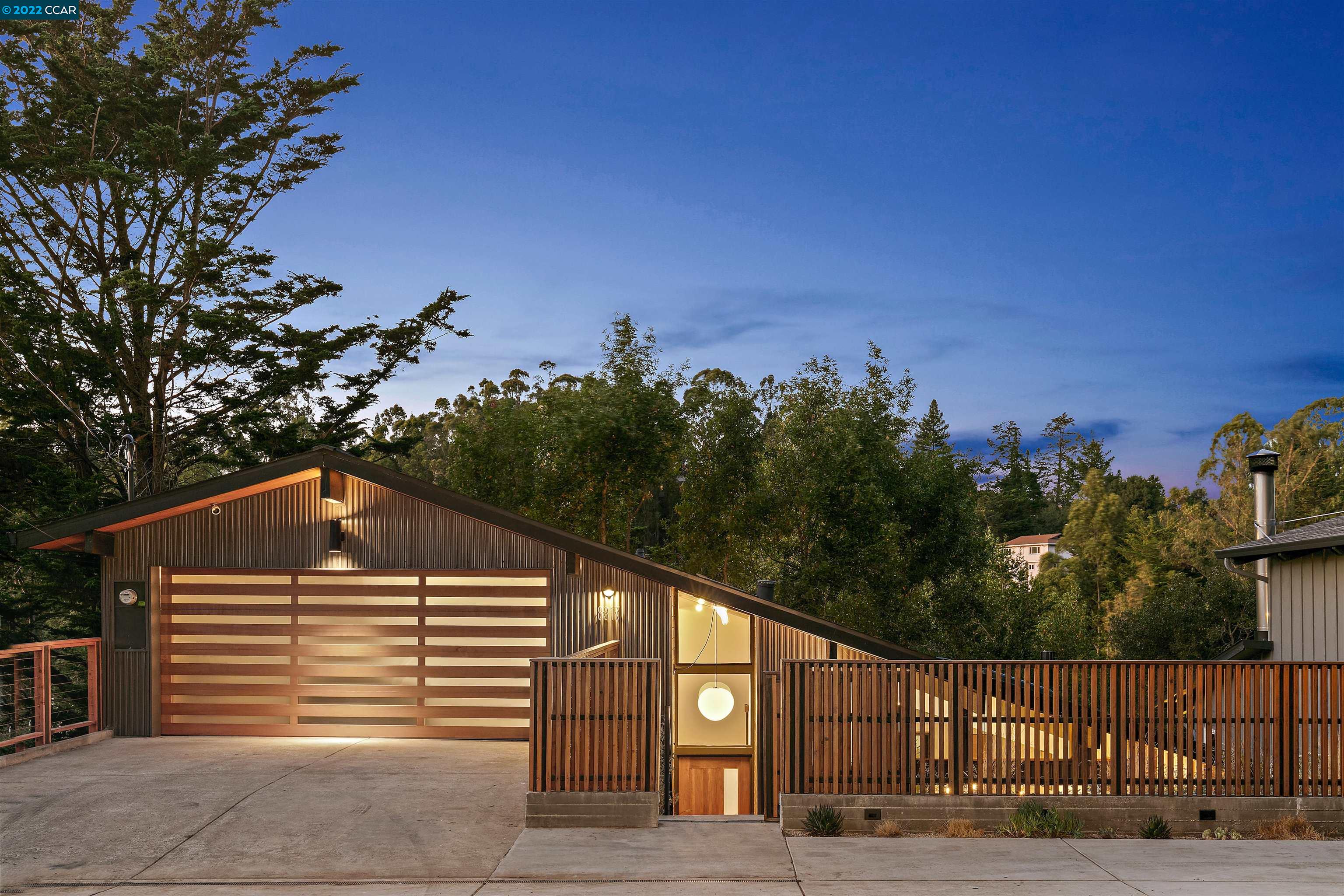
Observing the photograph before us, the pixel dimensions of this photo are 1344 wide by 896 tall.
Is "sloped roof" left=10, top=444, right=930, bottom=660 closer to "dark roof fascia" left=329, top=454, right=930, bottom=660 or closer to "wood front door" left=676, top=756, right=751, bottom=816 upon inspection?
"dark roof fascia" left=329, top=454, right=930, bottom=660

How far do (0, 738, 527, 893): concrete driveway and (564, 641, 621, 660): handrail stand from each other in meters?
1.30

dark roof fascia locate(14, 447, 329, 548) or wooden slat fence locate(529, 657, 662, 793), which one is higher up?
dark roof fascia locate(14, 447, 329, 548)

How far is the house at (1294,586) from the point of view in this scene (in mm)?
10664

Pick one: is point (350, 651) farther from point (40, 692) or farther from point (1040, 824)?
point (1040, 824)

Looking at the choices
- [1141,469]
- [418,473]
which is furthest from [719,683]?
[1141,469]

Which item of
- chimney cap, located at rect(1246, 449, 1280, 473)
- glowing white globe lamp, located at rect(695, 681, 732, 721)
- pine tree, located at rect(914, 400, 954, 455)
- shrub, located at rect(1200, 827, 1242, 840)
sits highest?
pine tree, located at rect(914, 400, 954, 455)

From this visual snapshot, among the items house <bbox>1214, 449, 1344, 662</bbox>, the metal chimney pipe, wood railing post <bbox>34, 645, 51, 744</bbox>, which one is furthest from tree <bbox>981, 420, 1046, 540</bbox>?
wood railing post <bbox>34, 645, 51, 744</bbox>

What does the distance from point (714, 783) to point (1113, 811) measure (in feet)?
23.0

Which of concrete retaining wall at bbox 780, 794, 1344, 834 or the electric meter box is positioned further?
the electric meter box

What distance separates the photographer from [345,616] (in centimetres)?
1057

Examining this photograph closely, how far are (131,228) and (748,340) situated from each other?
312ft

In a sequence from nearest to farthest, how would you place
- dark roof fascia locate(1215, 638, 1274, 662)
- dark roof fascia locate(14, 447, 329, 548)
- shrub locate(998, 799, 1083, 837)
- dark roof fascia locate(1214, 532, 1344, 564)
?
shrub locate(998, 799, 1083, 837), dark roof fascia locate(14, 447, 329, 548), dark roof fascia locate(1214, 532, 1344, 564), dark roof fascia locate(1215, 638, 1274, 662)

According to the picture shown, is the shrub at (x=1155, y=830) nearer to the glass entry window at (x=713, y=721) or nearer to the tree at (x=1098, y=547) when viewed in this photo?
the glass entry window at (x=713, y=721)

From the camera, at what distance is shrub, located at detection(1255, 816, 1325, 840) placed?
6742mm
